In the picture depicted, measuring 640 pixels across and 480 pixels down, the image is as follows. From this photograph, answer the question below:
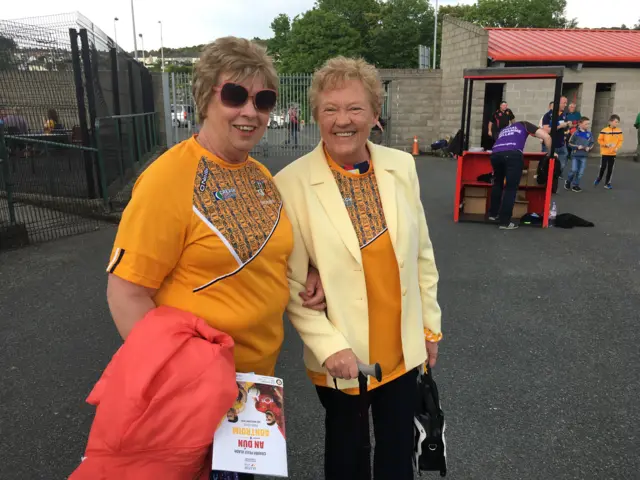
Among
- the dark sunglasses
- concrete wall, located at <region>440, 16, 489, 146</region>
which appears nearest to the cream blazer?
the dark sunglasses

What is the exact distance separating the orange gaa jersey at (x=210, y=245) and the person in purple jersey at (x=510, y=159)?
6905mm

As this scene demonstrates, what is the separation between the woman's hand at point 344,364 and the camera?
1.85 metres

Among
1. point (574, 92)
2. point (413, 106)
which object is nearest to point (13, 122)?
point (413, 106)

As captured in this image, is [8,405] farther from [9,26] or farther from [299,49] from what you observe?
[299,49]

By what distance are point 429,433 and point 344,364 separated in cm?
59

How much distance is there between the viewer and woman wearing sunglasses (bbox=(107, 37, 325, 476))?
1.46 metres

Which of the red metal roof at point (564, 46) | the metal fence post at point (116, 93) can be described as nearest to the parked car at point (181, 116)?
the metal fence post at point (116, 93)

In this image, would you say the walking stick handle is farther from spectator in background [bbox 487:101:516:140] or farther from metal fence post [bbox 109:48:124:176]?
spectator in background [bbox 487:101:516:140]

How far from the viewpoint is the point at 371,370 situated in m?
1.78

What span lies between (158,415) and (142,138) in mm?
13433

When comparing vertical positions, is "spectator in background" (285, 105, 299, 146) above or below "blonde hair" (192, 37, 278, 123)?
below

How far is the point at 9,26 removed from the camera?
784 centimetres

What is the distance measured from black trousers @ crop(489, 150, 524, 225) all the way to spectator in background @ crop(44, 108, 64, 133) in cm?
704

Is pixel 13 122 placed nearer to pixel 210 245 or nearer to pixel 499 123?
pixel 210 245
